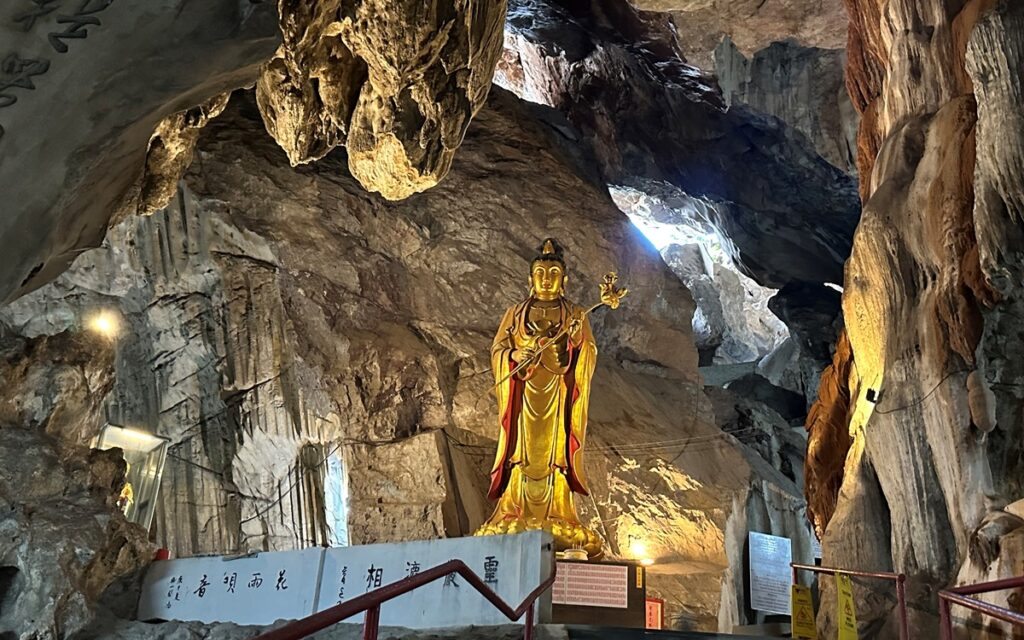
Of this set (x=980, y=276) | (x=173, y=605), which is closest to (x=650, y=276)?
(x=980, y=276)

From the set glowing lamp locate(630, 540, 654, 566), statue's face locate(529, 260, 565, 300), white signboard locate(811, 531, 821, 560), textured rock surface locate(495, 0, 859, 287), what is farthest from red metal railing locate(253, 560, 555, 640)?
textured rock surface locate(495, 0, 859, 287)

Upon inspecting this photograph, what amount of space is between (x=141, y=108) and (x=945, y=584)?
5476 millimetres

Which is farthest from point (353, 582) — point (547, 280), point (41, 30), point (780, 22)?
point (780, 22)

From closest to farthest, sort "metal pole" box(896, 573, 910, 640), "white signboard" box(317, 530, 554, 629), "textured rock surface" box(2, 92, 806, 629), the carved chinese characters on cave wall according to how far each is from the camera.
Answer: the carved chinese characters on cave wall → "metal pole" box(896, 573, 910, 640) → "white signboard" box(317, 530, 554, 629) → "textured rock surface" box(2, 92, 806, 629)

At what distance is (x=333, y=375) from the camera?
35.7 ft

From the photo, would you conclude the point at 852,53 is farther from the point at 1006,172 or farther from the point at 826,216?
the point at 826,216

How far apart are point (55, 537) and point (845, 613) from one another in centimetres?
557

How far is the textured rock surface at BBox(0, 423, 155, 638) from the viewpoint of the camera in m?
6.19

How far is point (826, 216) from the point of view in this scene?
16.7m

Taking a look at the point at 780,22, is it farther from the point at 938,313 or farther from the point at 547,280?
the point at 938,313

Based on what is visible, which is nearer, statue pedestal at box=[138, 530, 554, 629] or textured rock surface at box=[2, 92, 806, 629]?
statue pedestal at box=[138, 530, 554, 629]

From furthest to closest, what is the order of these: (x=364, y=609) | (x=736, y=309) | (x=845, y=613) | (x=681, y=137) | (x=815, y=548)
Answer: (x=736, y=309), (x=681, y=137), (x=815, y=548), (x=845, y=613), (x=364, y=609)

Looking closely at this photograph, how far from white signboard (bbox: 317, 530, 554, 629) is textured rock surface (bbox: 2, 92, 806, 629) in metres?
5.01

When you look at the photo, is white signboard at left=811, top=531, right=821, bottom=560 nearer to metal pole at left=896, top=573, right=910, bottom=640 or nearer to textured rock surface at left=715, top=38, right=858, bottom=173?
textured rock surface at left=715, top=38, right=858, bottom=173
